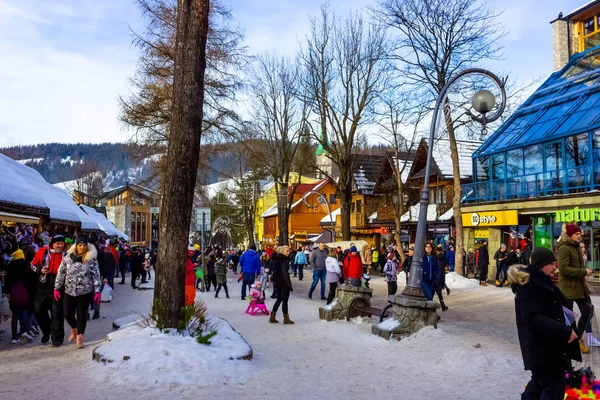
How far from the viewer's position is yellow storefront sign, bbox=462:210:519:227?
88.8 ft

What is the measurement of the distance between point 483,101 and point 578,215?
14.2 m

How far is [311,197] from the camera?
63188 millimetres

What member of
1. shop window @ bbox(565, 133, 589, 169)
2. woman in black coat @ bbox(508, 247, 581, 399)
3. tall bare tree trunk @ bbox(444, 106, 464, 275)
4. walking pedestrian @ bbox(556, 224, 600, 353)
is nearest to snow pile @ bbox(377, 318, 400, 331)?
walking pedestrian @ bbox(556, 224, 600, 353)

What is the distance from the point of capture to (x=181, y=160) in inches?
315

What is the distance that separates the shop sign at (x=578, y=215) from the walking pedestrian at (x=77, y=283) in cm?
2062

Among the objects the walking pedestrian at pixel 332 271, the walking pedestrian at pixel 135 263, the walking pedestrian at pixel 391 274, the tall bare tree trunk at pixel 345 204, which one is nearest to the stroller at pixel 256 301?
the walking pedestrian at pixel 332 271

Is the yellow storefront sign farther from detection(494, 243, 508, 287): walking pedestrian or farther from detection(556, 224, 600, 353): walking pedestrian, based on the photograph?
detection(556, 224, 600, 353): walking pedestrian

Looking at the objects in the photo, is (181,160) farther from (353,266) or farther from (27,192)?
(353,266)

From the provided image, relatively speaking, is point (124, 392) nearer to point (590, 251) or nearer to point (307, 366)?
point (307, 366)

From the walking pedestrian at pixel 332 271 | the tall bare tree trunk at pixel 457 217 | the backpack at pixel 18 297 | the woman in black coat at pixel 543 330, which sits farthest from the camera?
the tall bare tree trunk at pixel 457 217

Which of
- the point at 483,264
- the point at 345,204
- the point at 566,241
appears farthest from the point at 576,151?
the point at 566,241

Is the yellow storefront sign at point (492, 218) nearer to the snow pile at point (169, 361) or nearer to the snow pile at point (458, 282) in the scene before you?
the snow pile at point (458, 282)

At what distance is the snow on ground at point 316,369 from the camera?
20.1ft

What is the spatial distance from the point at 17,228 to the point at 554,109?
24.9 meters
